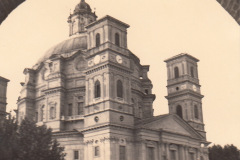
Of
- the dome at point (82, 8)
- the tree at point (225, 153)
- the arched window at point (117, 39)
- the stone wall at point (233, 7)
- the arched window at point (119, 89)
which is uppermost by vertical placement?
the dome at point (82, 8)

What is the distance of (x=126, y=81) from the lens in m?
42.1

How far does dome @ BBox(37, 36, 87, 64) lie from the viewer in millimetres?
51344

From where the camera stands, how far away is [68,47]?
5200cm

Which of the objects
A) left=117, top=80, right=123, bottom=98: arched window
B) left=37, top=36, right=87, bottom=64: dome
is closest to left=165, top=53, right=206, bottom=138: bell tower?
left=37, top=36, right=87, bottom=64: dome

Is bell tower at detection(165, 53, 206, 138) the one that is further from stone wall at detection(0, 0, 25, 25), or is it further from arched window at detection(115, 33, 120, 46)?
stone wall at detection(0, 0, 25, 25)

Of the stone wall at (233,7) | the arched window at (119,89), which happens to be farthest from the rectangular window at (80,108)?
the stone wall at (233,7)

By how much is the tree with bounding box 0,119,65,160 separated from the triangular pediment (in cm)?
1256

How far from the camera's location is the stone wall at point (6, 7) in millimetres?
6520

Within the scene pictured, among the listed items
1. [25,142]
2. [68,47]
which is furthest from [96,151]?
[68,47]

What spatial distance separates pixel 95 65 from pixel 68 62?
9.03m

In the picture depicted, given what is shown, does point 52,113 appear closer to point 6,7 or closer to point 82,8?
point 82,8

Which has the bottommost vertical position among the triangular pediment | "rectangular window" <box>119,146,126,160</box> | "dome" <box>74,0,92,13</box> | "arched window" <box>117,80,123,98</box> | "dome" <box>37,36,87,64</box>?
"rectangular window" <box>119,146,126,160</box>

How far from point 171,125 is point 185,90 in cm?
990

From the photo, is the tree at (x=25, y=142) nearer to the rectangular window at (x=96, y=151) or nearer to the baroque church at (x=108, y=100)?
the rectangular window at (x=96, y=151)
